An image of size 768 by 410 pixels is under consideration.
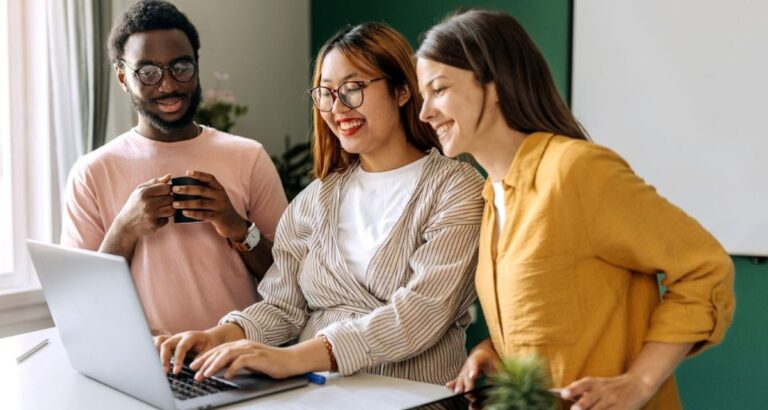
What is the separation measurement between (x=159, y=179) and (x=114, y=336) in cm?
59

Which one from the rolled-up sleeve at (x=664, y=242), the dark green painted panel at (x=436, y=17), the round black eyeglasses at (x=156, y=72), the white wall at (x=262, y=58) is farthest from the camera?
the white wall at (x=262, y=58)

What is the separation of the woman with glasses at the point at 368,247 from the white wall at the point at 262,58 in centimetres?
194

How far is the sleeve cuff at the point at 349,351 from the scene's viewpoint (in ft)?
5.03

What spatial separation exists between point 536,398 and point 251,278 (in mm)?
1502

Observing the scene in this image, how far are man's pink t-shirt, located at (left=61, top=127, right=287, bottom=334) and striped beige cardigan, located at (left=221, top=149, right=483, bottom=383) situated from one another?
22 cm

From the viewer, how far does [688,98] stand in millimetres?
2959

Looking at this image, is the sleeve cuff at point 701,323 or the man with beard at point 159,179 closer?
the sleeve cuff at point 701,323

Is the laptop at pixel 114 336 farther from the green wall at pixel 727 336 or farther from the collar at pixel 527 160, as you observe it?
the green wall at pixel 727 336

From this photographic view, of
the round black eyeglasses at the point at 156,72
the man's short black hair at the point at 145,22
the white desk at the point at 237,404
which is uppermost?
the man's short black hair at the point at 145,22

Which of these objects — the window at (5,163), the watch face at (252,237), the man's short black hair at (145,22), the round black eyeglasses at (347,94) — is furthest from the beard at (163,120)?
the window at (5,163)

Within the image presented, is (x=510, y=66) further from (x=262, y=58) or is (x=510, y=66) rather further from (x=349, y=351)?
(x=262, y=58)

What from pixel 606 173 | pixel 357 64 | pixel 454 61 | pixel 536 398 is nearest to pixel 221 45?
pixel 357 64

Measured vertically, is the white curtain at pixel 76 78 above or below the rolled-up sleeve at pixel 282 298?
above

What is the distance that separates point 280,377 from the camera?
4.91 feet
